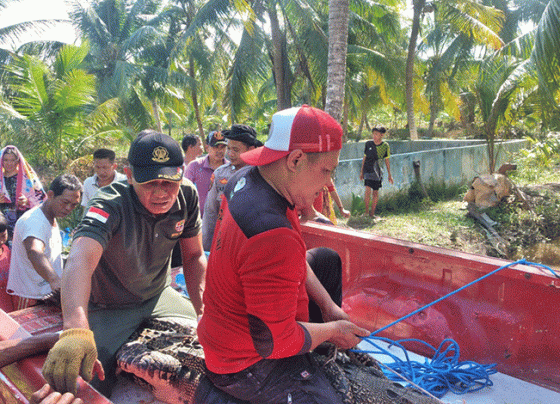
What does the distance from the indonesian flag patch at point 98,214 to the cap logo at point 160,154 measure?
33 centimetres

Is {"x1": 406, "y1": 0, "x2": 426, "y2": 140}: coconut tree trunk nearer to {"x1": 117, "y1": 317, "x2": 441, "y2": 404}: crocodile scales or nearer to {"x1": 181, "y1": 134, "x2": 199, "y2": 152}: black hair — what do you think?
{"x1": 181, "y1": 134, "x2": 199, "y2": 152}: black hair

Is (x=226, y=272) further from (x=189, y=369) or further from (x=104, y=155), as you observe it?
(x=104, y=155)

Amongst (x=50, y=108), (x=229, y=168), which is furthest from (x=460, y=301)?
(x=50, y=108)

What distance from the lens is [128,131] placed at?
14.4 meters

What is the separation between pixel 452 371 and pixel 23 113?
1219cm

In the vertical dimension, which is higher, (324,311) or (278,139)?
(278,139)

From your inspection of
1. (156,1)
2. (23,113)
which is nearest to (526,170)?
(23,113)

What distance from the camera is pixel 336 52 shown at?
7188 millimetres

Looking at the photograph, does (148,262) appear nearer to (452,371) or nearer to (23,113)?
(452,371)

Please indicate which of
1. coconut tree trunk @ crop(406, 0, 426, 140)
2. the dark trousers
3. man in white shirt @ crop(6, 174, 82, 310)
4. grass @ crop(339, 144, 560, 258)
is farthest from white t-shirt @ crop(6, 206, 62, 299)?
coconut tree trunk @ crop(406, 0, 426, 140)

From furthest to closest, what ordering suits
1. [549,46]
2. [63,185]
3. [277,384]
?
1. [549,46]
2. [63,185]
3. [277,384]

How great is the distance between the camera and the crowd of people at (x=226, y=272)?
1.50 meters

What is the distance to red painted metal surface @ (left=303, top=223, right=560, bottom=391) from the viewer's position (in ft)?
8.23

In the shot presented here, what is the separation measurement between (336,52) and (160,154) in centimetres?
578
